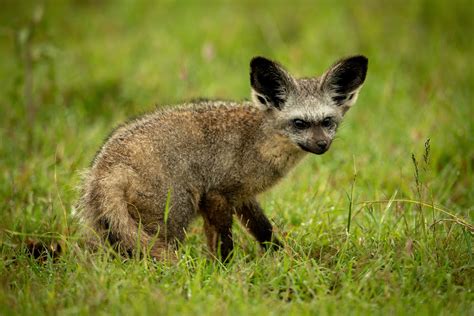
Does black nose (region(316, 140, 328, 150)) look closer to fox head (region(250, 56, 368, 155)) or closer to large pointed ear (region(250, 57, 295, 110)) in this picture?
fox head (region(250, 56, 368, 155))

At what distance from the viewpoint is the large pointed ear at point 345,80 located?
5.17 metres

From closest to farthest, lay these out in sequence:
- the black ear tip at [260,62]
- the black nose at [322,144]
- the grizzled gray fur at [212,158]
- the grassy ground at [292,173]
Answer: the grassy ground at [292,173], the grizzled gray fur at [212,158], the black nose at [322,144], the black ear tip at [260,62]

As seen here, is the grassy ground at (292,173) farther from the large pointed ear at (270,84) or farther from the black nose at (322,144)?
the large pointed ear at (270,84)

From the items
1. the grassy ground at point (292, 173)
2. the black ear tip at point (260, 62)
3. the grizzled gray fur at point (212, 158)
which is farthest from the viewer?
the black ear tip at point (260, 62)

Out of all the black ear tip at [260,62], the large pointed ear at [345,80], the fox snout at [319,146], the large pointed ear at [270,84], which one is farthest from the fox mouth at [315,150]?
the black ear tip at [260,62]

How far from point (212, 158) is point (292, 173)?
943 millimetres

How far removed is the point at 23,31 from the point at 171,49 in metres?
3.21

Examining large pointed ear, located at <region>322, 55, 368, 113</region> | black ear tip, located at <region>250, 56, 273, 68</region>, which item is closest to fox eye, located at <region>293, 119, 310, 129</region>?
large pointed ear, located at <region>322, 55, 368, 113</region>

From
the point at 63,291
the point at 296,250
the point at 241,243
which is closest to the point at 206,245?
the point at 241,243

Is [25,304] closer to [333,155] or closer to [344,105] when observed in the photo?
[344,105]

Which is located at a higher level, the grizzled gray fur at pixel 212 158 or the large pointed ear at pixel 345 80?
the large pointed ear at pixel 345 80

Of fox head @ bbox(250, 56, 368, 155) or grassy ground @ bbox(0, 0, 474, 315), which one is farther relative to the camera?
fox head @ bbox(250, 56, 368, 155)

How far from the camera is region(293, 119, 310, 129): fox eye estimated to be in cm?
509

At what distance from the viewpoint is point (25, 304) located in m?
3.80
